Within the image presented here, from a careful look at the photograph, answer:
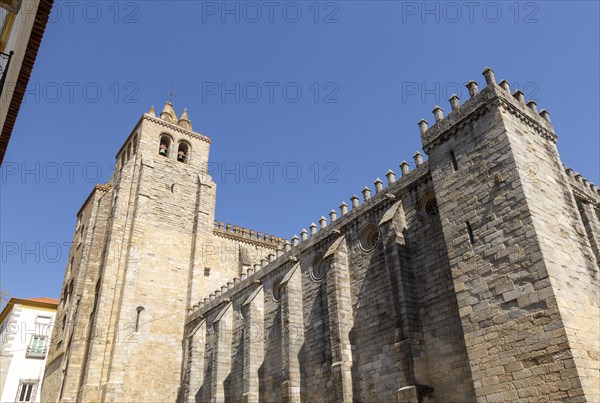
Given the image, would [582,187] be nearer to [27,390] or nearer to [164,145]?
[164,145]

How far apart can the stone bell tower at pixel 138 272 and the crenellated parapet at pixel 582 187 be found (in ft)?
69.6

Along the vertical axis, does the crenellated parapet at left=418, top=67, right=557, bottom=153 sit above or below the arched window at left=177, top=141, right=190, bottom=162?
below

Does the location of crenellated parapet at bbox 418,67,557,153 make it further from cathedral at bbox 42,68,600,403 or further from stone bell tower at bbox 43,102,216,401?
stone bell tower at bbox 43,102,216,401

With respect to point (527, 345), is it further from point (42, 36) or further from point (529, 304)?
point (42, 36)

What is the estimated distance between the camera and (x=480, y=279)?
452 inches

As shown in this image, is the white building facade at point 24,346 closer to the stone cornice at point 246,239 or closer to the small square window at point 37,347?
the small square window at point 37,347

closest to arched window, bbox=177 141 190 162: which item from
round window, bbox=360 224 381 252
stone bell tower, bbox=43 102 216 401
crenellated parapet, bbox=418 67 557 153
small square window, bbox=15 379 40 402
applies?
stone bell tower, bbox=43 102 216 401

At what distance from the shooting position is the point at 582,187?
49.7ft

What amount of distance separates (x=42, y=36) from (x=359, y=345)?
12987 mm

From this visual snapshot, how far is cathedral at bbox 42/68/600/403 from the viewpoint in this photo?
418 inches

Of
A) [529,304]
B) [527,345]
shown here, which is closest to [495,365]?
[527,345]

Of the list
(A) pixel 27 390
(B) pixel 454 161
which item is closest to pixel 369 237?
(B) pixel 454 161

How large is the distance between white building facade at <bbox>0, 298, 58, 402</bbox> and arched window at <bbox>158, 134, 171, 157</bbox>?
44.4 feet

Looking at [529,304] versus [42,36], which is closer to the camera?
[42,36]
